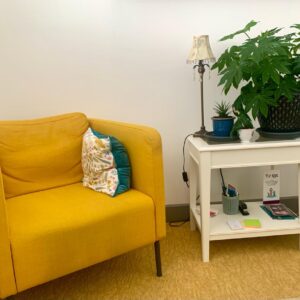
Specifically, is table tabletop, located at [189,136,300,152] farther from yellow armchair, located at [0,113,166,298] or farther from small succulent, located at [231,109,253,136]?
yellow armchair, located at [0,113,166,298]

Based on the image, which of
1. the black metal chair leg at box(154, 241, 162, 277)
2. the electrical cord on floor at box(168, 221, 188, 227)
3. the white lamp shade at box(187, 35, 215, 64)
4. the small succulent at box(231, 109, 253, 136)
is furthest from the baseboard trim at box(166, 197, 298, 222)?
the white lamp shade at box(187, 35, 215, 64)

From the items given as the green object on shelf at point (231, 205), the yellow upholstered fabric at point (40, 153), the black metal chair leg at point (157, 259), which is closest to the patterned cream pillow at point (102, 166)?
the yellow upholstered fabric at point (40, 153)

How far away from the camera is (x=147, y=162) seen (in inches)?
54.2

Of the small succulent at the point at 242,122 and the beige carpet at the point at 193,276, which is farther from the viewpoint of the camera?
the small succulent at the point at 242,122

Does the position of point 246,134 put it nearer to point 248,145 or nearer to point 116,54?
point 248,145

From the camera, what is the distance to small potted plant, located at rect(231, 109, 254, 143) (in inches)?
61.1

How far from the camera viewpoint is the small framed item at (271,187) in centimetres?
180

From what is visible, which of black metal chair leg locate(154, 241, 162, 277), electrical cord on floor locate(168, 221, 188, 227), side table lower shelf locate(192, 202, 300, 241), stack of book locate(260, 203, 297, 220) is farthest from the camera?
electrical cord on floor locate(168, 221, 188, 227)

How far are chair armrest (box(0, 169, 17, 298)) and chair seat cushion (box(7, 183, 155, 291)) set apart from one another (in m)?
0.02

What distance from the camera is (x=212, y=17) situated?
1.86 metres

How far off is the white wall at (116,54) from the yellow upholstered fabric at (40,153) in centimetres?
25

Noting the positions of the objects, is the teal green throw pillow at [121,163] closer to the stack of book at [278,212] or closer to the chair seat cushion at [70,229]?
the chair seat cushion at [70,229]

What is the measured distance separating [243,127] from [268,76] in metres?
0.27

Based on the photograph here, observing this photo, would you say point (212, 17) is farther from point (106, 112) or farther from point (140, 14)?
point (106, 112)
